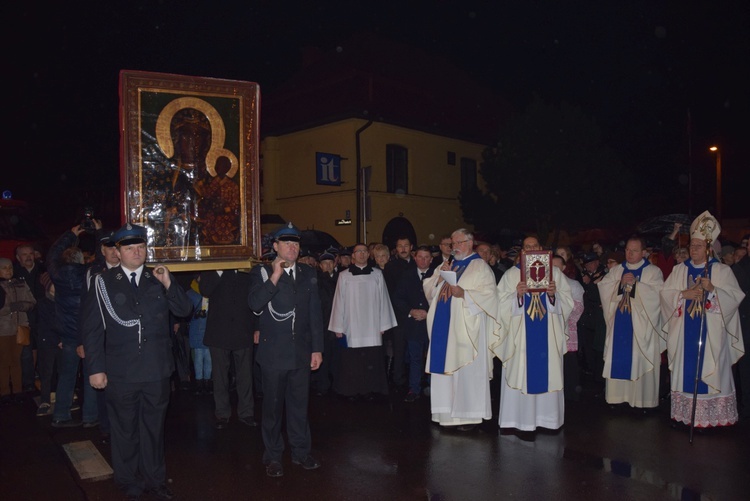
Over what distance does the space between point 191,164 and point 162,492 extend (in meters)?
2.65

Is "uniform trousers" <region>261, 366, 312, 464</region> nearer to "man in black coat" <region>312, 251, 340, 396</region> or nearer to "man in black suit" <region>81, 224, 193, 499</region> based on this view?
"man in black suit" <region>81, 224, 193, 499</region>

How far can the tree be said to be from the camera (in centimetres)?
2730

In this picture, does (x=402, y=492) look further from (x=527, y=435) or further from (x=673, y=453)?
(x=673, y=453)

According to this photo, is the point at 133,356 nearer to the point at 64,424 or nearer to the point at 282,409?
the point at 282,409

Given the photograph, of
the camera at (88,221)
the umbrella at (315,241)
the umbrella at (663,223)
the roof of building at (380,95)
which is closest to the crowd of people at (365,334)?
the camera at (88,221)

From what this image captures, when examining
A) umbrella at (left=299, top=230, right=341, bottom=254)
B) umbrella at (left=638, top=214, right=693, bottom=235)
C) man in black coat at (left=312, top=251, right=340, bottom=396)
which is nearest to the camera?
man in black coat at (left=312, top=251, right=340, bottom=396)

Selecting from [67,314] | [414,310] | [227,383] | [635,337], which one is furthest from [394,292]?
[67,314]

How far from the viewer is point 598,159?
27.6 metres

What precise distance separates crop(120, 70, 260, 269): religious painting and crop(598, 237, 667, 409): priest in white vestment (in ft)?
16.2

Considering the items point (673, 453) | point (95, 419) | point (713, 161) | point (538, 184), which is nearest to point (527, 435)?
point (673, 453)

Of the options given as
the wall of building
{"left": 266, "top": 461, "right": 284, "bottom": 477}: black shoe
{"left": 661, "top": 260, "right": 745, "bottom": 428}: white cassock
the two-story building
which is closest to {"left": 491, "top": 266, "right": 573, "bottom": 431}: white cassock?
{"left": 661, "top": 260, "right": 745, "bottom": 428}: white cassock

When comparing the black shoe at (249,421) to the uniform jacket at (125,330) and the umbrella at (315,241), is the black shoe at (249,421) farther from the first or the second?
the umbrella at (315,241)

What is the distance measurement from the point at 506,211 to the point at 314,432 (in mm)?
22638

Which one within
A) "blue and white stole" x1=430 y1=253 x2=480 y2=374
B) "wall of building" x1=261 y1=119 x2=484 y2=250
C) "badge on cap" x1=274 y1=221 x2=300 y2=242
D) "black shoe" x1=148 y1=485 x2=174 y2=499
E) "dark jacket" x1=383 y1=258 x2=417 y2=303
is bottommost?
"black shoe" x1=148 y1=485 x2=174 y2=499
